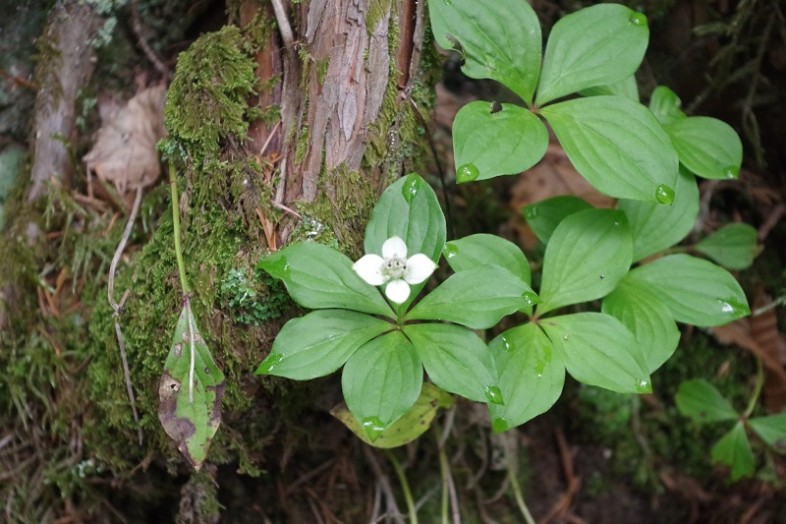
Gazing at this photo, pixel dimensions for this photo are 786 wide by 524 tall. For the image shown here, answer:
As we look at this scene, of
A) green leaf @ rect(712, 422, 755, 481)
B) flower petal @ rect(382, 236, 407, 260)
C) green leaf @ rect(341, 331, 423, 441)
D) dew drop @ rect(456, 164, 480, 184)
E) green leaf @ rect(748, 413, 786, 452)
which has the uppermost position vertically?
dew drop @ rect(456, 164, 480, 184)

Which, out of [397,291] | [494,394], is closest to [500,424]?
[494,394]

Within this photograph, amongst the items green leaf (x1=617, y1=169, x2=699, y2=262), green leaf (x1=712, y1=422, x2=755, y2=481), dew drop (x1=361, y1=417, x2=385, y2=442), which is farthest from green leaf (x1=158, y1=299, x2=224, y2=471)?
green leaf (x1=712, y1=422, x2=755, y2=481)

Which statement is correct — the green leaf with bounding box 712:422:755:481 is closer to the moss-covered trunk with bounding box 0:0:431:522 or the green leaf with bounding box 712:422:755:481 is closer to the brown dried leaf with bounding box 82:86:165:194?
the moss-covered trunk with bounding box 0:0:431:522

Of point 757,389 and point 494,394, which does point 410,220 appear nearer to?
point 494,394

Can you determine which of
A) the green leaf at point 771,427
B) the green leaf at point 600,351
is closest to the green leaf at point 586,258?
the green leaf at point 600,351

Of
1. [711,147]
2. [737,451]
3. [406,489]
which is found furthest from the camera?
[737,451]

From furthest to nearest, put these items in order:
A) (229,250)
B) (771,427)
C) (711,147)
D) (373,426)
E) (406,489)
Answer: (771,427) < (406,489) < (711,147) < (229,250) < (373,426)
